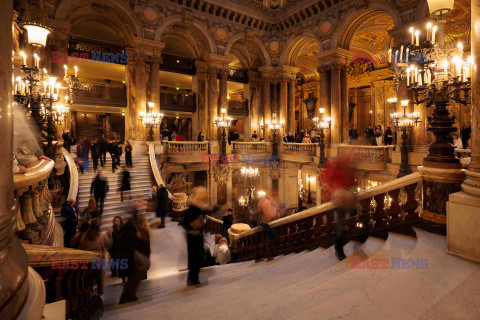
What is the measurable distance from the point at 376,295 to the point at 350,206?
5.38 ft

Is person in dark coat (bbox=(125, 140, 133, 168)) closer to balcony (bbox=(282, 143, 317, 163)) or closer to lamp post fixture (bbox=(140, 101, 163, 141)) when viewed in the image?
lamp post fixture (bbox=(140, 101, 163, 141))

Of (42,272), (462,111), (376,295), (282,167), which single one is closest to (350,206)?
(376,295)

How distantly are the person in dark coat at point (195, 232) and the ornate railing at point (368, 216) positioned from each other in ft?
5.71

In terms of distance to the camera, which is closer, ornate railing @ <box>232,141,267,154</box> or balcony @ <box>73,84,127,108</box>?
balcony @ <box>73,84,127,108</box>

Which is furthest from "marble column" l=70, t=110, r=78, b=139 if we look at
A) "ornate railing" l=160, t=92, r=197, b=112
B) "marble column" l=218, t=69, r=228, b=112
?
"marble column" l=218, t=69, r=228, b=112

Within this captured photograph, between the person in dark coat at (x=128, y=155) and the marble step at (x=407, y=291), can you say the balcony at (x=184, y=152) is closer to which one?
the person in dark coat at (x=128, y=155)

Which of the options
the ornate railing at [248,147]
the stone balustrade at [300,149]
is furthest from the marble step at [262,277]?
the ornate railing at [248,147]

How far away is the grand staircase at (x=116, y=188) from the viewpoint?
9291 mm

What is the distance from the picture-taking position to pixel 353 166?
370cm

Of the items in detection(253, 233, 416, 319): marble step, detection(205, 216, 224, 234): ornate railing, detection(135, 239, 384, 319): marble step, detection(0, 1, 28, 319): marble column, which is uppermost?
detection(0, 1, 28, 319): marble column

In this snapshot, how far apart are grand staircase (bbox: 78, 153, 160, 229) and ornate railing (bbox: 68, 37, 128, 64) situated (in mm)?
7316

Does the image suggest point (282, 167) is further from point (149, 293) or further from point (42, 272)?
point (42, 272)

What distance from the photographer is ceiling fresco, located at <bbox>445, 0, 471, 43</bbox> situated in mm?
12906

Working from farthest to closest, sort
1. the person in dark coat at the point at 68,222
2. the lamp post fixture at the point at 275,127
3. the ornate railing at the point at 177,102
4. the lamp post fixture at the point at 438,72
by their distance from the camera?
the ornate railing at the point at 177,102 < the lamp post fixture at the point at 275,127 < the person in dark coat at the point at 68,222 < the lamp post fixture at the point at 438,72
